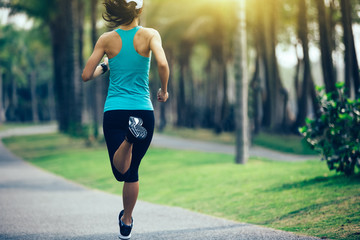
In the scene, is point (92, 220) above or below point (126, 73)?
below

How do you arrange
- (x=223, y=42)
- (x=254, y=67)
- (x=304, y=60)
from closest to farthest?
(x=304, y=60) < (x=254, y=67) < (x=223, y=42)

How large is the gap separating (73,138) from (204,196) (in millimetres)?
16436

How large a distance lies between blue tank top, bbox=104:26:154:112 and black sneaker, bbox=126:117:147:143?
160 mm

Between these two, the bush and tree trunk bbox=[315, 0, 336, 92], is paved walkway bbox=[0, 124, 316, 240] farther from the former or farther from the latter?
tree trunk bbox=[315, 0, 336, 92]

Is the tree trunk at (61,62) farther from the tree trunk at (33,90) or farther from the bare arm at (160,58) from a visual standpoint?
the tree trunk at (33,90)

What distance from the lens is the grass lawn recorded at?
6227 millimetres

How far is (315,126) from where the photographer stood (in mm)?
8844

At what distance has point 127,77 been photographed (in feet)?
14.6

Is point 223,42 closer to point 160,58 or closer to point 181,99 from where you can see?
point 181,99

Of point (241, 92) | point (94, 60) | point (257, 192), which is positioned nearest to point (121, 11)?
point (94, 60)

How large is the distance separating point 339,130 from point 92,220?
13.4 feet

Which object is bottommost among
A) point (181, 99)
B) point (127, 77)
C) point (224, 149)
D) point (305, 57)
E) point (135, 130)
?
point (224, 149)

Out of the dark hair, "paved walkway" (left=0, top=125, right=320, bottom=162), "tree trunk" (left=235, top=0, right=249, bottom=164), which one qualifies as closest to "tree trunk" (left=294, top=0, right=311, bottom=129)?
"paved walkway" (left=0, top=125, right=320, bottom=162)

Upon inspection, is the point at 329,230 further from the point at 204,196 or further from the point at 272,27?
the point at 272,27
